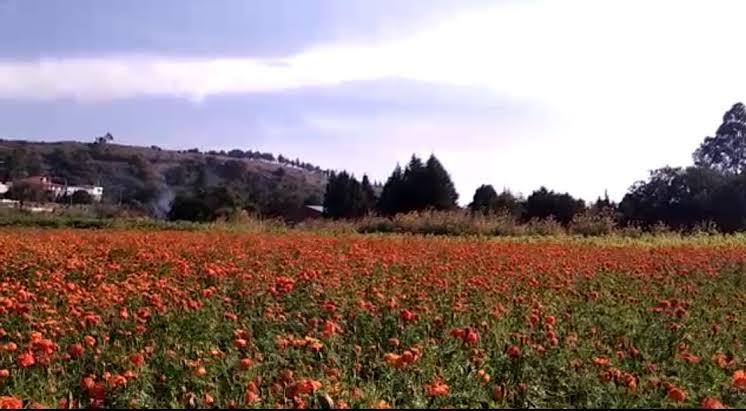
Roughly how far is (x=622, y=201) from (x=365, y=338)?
1695 inches

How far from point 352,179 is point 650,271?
177 ft

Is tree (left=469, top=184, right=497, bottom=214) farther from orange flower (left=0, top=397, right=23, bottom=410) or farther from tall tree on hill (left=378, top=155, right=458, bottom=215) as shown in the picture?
orange flower (left=0, top=397, right=23, bottom=410)

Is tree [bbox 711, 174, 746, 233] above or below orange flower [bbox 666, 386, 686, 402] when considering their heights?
above

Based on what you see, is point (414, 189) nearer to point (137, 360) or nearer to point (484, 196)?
point (484, 196)

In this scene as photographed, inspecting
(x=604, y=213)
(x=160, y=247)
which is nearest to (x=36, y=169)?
(x=604, y=213)

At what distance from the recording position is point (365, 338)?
5.44 meters

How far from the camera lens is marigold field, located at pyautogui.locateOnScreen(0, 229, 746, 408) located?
12.5ft

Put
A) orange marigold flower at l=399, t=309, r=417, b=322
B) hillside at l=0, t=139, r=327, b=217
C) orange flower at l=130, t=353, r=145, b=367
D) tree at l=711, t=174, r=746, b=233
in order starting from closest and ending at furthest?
1. orange flower at l=130, t=353, r=145, b=367
2. orange marigold flower at l=399, t=309, r=417, b=322
3. tree at l=711, t=174, r=746, b=233
4. hillside at l=0, t=139, r=327, b=217

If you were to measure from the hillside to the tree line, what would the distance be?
123ft

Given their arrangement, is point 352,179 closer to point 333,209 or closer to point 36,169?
point 333,209

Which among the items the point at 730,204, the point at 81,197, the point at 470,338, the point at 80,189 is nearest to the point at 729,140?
the point at 730,204

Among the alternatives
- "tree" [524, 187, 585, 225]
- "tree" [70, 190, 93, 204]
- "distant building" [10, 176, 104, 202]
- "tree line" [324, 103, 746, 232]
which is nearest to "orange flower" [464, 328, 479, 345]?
"tree line" [324, 103, 746, 232]

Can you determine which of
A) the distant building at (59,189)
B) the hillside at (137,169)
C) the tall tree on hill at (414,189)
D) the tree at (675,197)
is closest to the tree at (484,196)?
the tall tree on hill at (414,189)

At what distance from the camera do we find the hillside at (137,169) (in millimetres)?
101625
